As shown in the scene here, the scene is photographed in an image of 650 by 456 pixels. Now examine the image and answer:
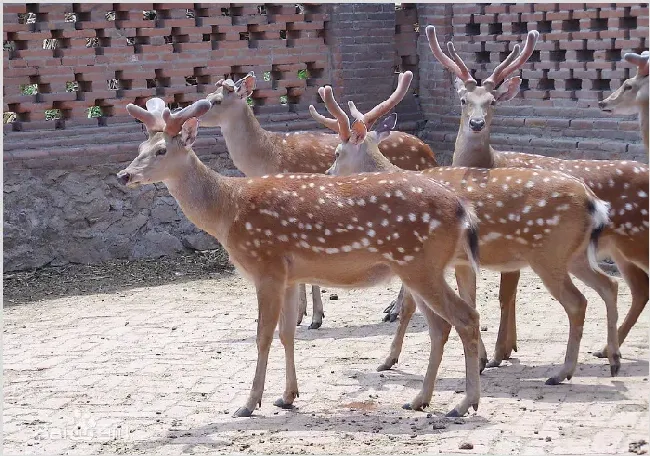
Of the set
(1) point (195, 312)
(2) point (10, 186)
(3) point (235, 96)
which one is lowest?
(1) point (195, 312)

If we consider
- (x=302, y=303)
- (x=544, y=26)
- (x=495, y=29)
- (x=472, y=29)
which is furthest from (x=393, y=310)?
(x=472, y=29)

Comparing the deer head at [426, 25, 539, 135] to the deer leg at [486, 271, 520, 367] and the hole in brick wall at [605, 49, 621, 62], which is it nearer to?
the deer leg at [486, 271, 520, 367]

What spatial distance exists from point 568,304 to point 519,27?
191 inches

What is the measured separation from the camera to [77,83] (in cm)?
1079

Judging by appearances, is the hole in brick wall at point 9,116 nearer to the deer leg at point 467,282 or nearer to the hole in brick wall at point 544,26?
the hole in brick wall at point 544,26

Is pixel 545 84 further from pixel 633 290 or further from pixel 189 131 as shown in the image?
pixel 189 131

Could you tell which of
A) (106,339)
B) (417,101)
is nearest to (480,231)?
(106,339)

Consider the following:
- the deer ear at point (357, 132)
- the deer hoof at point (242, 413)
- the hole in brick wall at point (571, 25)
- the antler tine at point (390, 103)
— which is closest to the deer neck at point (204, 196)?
the deer hoof at point (242, 413)

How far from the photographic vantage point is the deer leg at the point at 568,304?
6.88 metres

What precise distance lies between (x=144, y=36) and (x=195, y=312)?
305 centimetres

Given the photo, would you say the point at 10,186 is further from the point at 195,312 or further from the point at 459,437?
the point at 459,437

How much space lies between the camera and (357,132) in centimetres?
793

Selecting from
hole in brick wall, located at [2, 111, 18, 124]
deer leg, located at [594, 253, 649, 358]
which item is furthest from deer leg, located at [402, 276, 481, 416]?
hole in brick wall, located at [2, 111, 18, 124]

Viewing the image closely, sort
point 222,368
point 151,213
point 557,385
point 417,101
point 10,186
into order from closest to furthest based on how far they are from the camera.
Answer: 1. point 557,385
2. point 222,368
3. point 10,186
4. point 151,213
5. point 417,101
